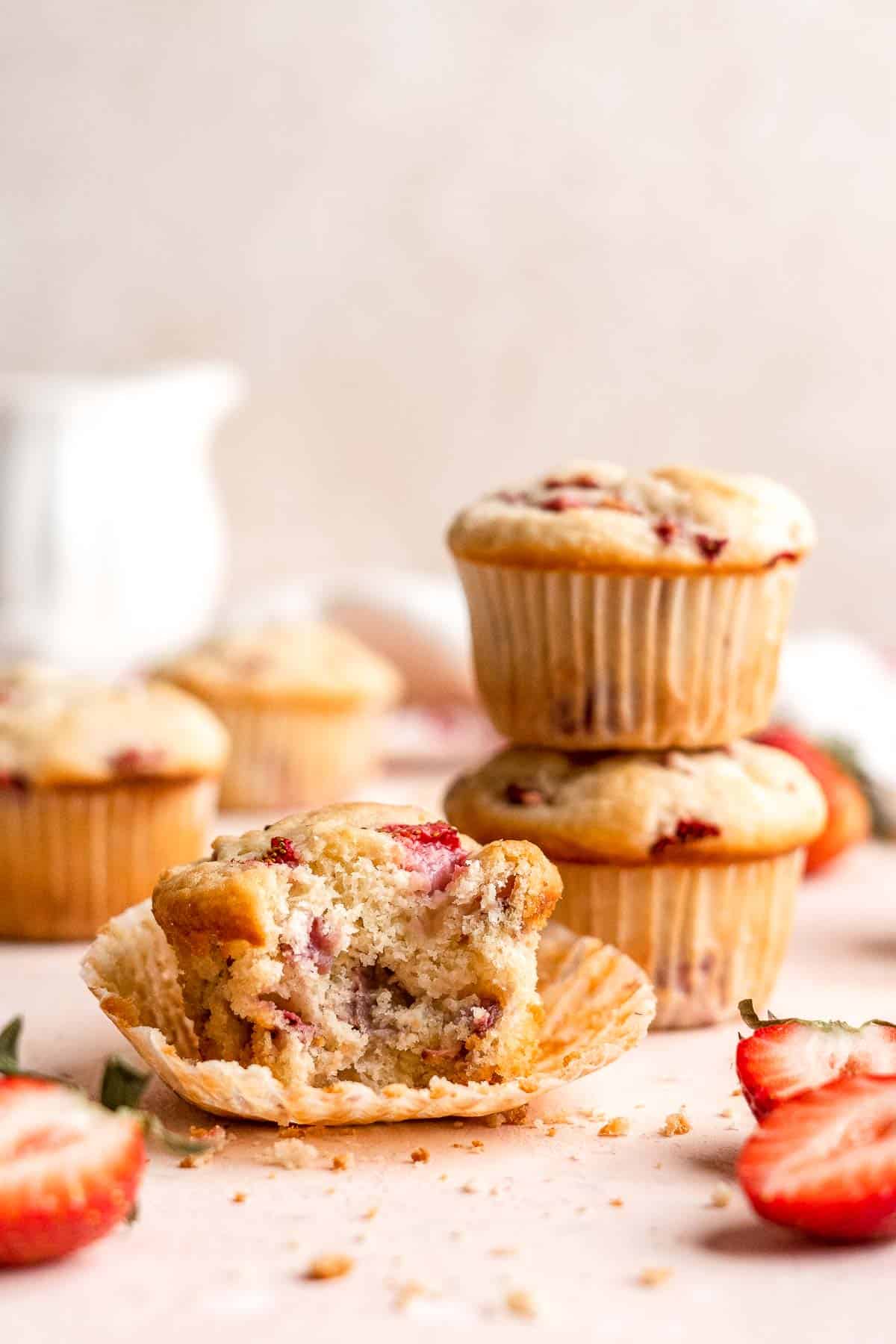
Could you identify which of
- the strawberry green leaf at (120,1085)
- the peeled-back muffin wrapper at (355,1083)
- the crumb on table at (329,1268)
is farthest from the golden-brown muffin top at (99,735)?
the crumb on table at (329,1268)

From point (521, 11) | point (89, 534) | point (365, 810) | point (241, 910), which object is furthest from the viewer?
point (521, 11)

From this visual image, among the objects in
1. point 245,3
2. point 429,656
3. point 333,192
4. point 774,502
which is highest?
point 245,3

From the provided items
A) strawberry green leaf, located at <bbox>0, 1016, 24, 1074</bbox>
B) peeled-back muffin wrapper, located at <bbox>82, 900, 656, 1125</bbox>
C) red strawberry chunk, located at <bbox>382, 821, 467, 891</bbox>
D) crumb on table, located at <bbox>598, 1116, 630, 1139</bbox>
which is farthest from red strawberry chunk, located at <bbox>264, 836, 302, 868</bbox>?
crumb on table, located at <bbox>598, 1116, 630, 1139</bbox>

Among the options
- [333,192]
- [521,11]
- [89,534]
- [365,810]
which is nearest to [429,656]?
[89,534]

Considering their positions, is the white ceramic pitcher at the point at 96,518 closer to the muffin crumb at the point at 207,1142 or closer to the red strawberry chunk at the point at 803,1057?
the muffin crumb at the point at 207,1142

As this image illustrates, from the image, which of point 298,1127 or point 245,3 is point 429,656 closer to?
point 245,3

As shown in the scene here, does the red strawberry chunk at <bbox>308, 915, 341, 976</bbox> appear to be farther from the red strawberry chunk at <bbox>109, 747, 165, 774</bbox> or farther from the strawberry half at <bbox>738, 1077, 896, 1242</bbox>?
the red strawberry chunk at <bbox>109, 747, 165, 774</bbox>

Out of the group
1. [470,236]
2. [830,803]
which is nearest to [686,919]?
[830,803]
